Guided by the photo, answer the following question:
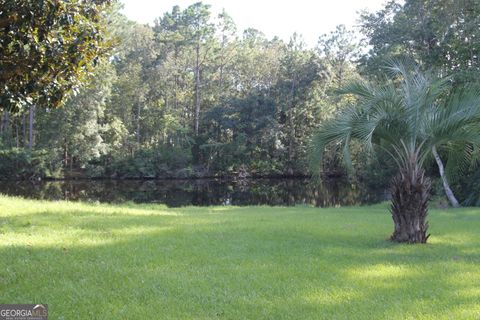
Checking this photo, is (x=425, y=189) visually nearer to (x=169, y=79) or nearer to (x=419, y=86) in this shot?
(x=419, y=86)

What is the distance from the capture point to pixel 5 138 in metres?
42.9

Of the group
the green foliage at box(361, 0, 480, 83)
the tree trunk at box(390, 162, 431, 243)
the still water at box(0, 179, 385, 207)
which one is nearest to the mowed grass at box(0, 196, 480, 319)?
the tree trunk at box(390, 162, 431, 243)

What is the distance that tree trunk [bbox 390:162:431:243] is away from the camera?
32.8 feet

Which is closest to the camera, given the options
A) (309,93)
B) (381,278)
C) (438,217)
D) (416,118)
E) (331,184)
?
(381,278)

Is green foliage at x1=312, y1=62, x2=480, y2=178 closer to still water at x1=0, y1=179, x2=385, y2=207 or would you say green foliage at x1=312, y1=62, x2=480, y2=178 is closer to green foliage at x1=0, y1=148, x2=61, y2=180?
still water at x1=0, y1=179, x2=385, y2=207

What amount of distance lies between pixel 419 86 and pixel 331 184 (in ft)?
106

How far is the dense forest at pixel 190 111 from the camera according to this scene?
40.8 meters

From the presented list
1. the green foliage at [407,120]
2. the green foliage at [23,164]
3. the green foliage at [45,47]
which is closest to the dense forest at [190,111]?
the green foliage at [23,164]

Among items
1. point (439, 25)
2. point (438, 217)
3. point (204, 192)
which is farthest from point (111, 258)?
point (204, 192)

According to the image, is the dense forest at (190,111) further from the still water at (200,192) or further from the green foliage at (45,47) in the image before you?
the green foliage at (45,47)

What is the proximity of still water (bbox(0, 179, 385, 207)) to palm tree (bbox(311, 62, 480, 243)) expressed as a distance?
16854 mm

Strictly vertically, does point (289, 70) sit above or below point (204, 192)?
above

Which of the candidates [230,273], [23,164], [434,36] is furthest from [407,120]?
[23,164]

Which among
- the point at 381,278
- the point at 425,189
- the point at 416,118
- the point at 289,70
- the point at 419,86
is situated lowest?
the point at 381,278
